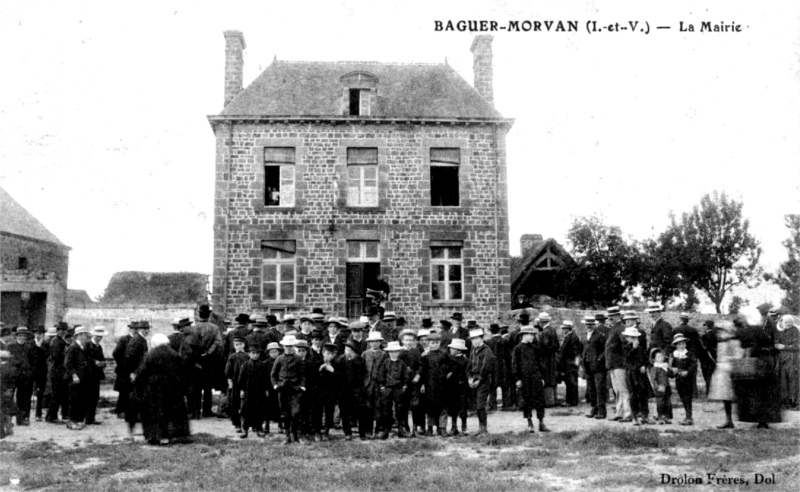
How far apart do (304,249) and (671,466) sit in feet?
51.1

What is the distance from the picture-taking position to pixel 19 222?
35.3 m

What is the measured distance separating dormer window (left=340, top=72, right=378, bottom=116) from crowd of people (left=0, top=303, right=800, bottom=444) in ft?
34.7

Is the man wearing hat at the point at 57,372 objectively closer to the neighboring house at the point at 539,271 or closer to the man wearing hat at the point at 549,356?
the man wearing hat at the point at 549,356

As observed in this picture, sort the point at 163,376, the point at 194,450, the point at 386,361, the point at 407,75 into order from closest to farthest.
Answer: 1. the point at 194,450
2. the point at 163,376
3. the point at 386,361
4. the point at 407,75

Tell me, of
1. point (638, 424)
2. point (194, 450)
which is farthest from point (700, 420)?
point (194, 450)

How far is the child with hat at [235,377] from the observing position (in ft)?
37.8

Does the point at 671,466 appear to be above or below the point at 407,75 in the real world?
below

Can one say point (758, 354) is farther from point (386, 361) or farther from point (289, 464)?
point (289, 464)

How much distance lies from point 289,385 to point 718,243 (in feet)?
90.6

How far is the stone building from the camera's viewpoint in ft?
73.4


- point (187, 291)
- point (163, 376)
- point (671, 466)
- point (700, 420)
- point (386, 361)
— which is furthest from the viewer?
point (187, 291)

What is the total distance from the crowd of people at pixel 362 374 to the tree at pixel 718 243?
19.5m

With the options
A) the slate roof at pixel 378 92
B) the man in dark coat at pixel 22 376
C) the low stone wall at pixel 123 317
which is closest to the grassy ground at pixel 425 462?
the man in dark coat at pixel 22 376

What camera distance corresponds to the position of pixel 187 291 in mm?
47125
